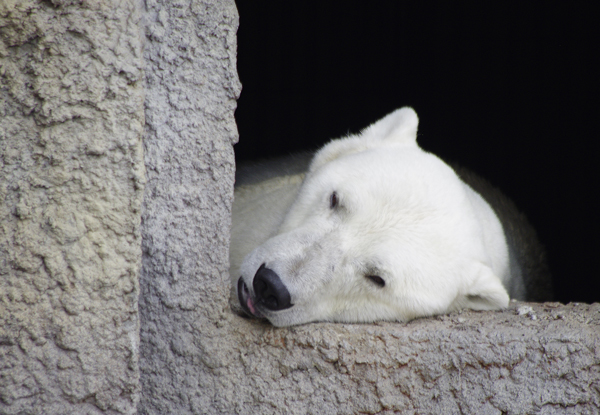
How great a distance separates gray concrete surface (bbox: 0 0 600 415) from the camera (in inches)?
51.4

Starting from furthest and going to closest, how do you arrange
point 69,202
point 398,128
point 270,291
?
point 398,128 < point 270,291 < point 69,202

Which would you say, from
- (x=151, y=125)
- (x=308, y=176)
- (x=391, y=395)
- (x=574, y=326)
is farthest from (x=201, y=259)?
(x=574, y=326)

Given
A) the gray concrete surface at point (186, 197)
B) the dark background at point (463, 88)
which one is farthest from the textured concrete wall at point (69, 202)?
the dark background at point (463, 88)

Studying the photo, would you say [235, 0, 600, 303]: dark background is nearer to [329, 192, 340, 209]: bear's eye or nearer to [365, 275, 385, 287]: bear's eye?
[329, 192, 340, 209]: bear's eye

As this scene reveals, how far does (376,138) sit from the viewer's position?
2686mm

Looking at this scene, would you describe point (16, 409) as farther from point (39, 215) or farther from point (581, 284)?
point (581, 284)

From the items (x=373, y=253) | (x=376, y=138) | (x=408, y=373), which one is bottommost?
(x=408, y=373)

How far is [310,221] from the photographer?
6.93 feet

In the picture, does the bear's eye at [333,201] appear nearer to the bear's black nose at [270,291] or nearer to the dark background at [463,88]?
the bear's black nose at [270,291]

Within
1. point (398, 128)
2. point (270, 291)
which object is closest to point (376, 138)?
point (398, 128)

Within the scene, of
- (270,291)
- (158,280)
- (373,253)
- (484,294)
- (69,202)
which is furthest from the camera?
(484,294)

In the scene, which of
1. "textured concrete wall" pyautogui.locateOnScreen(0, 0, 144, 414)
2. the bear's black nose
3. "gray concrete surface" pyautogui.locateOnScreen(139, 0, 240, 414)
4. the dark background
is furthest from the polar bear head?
the dark background

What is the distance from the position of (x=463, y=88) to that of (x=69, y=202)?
433cm

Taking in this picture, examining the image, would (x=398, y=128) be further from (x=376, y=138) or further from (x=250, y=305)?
(x=250, y=305)
